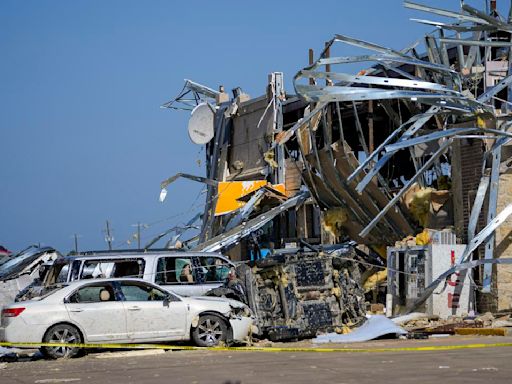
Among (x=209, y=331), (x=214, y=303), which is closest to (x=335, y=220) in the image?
(x=214, y=303)

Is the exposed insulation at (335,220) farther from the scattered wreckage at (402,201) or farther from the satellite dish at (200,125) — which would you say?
the satellite dish at (200,125)

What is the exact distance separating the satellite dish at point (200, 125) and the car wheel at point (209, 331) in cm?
1987

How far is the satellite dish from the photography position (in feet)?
119

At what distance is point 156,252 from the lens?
1891cm

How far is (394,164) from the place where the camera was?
103 ft

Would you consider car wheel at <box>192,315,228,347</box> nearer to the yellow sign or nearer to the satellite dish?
the yellow sign

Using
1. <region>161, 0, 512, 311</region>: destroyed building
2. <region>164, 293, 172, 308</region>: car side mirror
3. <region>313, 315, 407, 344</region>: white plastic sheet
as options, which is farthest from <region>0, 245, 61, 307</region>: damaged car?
<region>313, 315, 407, 344</region>: white plastic sheet

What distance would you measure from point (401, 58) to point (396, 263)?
463 cm

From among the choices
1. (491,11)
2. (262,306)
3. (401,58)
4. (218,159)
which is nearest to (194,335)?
(262,306)

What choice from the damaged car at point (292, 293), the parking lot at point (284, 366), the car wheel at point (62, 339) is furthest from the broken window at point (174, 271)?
the car wheel at point (62, 339)

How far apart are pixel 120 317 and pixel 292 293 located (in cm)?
330

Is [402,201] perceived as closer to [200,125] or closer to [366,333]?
[366,333]

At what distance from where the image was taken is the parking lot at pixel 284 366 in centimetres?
1147

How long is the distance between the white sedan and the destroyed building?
5.42 m
